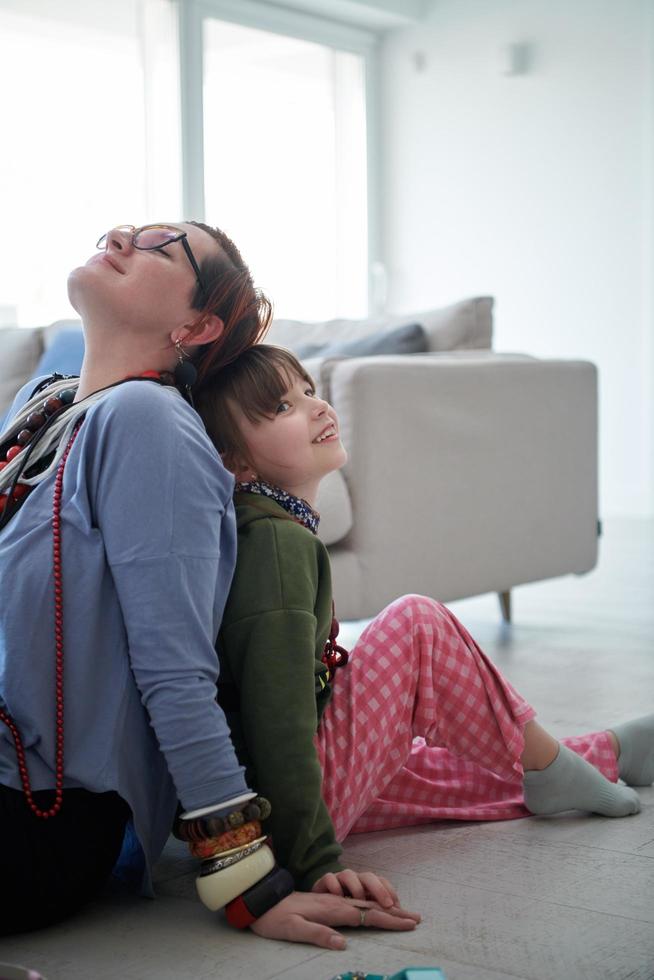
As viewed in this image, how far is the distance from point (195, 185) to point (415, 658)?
5.11 metres

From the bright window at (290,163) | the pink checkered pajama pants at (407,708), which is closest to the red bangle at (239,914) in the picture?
the pink checkered pajama pants at (407,708)

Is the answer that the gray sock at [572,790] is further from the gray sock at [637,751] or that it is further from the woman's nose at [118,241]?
the woman's nose at [118,241]

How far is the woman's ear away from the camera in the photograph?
1381 millimetres

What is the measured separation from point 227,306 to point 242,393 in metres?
0.10

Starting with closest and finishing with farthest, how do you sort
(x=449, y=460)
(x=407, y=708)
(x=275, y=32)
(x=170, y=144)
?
(x=407, y=708)
(x=449, y=460)
(x=170, y=144)
(x=275, y=32)

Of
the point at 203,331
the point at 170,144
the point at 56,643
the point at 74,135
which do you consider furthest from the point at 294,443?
the point at 170,144

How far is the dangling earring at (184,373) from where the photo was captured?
4.45 feet

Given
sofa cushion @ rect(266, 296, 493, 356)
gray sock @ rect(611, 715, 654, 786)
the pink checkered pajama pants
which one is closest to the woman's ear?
the pink checkered pajama pants

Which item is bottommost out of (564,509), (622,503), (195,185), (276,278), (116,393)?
(622,503)

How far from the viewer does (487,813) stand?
164cm

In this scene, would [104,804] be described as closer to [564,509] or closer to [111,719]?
[111,719]

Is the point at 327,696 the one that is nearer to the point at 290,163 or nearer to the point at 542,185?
the point at 542,185

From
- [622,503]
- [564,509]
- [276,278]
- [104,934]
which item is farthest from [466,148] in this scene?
[104,934]

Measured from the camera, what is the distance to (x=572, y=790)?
1589mm
